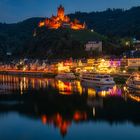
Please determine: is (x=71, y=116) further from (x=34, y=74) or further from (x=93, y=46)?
(x=93, y=46)

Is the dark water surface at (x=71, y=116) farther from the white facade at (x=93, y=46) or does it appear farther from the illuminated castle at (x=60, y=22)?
the illuminated castle at (x=60, y=22)

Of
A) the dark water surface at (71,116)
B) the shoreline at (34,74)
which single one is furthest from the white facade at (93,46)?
the dark water surface at (71,116)

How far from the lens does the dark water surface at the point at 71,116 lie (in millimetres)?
28156

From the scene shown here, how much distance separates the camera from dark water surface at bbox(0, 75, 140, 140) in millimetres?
28156

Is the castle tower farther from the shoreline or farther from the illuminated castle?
the shoreline

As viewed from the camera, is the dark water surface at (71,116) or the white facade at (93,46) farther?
the white facade at (93,46)

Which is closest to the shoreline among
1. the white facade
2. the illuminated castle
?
the white facade

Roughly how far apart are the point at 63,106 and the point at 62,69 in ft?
169

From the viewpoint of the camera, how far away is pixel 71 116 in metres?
33.8

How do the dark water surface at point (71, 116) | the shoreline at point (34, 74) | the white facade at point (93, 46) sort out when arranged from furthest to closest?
1. the white facade at point (93, 46)
2. the shoreline at point (34, 74)
3. the dark water surface at point (71, 116)

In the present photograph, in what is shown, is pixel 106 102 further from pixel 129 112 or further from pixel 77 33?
pixel 77 33

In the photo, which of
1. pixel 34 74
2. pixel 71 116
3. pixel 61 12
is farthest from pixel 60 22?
pixel 71 116

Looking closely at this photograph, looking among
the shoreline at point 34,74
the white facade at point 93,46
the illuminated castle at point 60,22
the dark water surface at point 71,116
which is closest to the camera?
the dark water surface at point 71,116

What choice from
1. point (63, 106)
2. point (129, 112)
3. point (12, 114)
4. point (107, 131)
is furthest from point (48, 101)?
point (107, 131)
